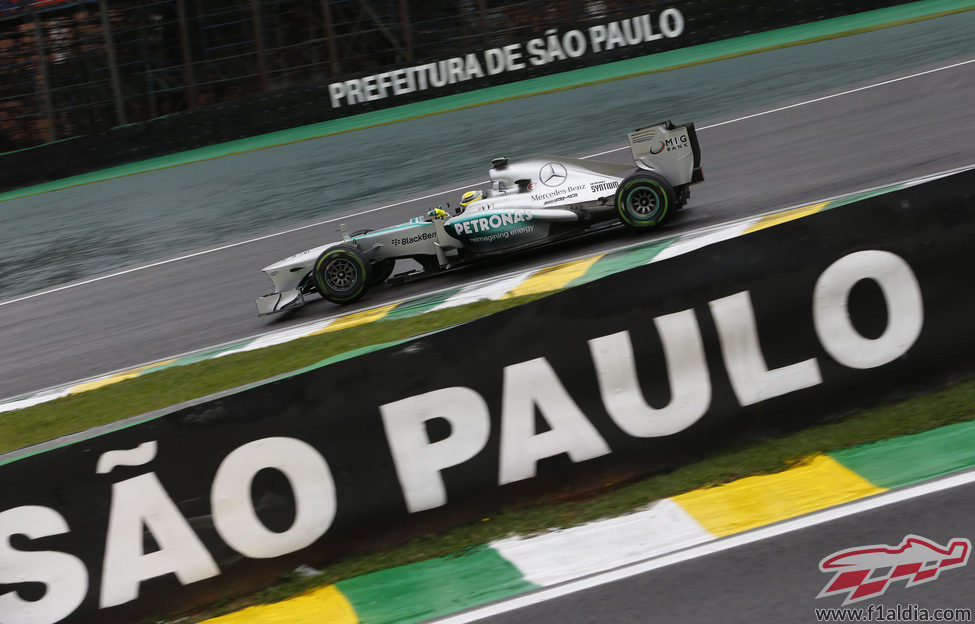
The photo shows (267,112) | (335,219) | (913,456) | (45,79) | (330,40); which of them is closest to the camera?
(913,456)

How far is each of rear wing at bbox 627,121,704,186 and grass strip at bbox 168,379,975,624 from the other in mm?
4412

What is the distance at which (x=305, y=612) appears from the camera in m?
4.51

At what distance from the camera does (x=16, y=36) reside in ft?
77.4

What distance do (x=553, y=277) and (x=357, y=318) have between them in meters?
1.82

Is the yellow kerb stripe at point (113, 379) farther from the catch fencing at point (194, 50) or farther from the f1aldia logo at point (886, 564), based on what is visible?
the catch fencing at point (194, 50)

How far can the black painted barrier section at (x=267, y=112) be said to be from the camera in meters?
19.7

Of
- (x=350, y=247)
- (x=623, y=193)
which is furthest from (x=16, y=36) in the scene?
(x=623, y=193)

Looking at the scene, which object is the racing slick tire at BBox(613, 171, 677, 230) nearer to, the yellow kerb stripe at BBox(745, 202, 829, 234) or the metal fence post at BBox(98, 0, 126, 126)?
the yellow kerb stripe at BBox(745, 202, 829, 234)

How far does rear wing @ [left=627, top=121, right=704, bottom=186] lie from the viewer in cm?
910

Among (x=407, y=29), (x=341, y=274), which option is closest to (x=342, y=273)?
(x=341, y=274)

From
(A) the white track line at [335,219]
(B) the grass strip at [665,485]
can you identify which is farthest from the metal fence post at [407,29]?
(B) the grass strip at [665,485]

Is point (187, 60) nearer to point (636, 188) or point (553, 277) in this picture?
point (636, 188)

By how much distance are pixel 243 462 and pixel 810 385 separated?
280 centimetres

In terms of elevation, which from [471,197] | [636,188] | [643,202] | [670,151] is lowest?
[643,202]
